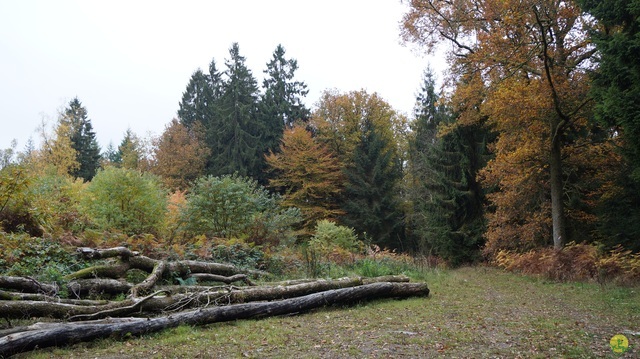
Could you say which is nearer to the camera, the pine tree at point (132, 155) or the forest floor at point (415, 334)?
the forest floor at point (415, 334)

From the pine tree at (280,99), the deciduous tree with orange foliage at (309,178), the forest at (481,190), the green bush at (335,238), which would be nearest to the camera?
the forest at (481,190)

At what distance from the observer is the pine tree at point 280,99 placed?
39844 mm

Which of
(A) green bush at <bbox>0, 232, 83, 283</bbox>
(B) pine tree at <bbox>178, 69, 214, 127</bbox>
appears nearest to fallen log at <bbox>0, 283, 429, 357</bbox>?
(A) green bush at <bbox>0, 232, 83, 283</bbox>

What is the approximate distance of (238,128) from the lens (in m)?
38.2

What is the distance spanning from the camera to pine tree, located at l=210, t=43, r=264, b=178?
122 ft

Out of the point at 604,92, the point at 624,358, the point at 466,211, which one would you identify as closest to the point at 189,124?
the point at 466,211

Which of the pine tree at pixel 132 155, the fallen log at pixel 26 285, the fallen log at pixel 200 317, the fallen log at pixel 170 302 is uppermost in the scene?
the pine tree at pixel 132 155

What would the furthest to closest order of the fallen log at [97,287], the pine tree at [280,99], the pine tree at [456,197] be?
the pine tree at [280,99]
the pine tree at [456,197]
the fallen log at [97,287]

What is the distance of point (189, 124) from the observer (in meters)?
46.8

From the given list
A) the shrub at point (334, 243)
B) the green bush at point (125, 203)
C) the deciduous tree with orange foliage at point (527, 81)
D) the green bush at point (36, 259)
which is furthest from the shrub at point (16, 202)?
the deciduous tree with orange foliage at point (527, 81)

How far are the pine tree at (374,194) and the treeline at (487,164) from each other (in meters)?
0.11

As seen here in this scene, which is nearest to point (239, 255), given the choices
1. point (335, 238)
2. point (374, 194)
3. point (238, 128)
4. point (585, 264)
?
point (335, 238)

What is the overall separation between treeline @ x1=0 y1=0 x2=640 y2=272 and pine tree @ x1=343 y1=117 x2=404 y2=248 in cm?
11

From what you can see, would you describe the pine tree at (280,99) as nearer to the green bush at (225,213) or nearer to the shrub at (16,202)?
the green bush at (225,213)
